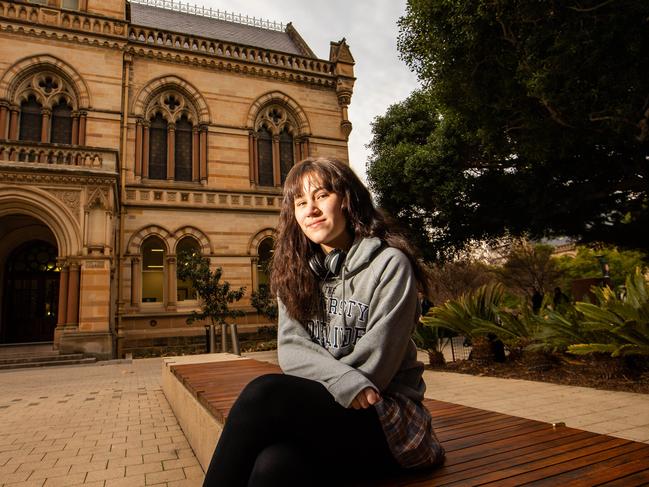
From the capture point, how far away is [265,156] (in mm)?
17875

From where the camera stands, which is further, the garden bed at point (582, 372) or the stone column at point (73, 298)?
the stone column at point (73, 298)

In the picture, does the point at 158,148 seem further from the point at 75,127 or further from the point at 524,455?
the point at 524,455

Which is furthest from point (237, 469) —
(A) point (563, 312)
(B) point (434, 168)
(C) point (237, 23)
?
(C) point (237, 23)

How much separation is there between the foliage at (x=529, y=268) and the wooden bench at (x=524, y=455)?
24.6m

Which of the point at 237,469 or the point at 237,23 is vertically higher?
the point at 237,23

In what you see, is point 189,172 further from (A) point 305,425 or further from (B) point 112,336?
(A) point 305,425

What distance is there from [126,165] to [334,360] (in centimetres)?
1567

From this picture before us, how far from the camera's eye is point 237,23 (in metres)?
22.2

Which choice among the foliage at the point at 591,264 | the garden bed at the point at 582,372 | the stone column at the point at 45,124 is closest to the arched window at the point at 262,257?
the stone column at the point at 45,124

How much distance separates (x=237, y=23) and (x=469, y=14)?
18.3m

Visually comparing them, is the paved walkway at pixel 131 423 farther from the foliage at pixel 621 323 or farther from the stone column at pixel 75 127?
the stone column at pixel 75 127

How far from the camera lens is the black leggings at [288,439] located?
1.37 metres

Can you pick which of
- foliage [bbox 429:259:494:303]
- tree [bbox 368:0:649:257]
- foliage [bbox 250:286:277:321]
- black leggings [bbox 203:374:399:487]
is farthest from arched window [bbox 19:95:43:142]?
foliage [bbox 429:259:494:303]

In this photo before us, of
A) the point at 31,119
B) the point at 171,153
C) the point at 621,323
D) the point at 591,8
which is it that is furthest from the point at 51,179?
the point at 621,323
